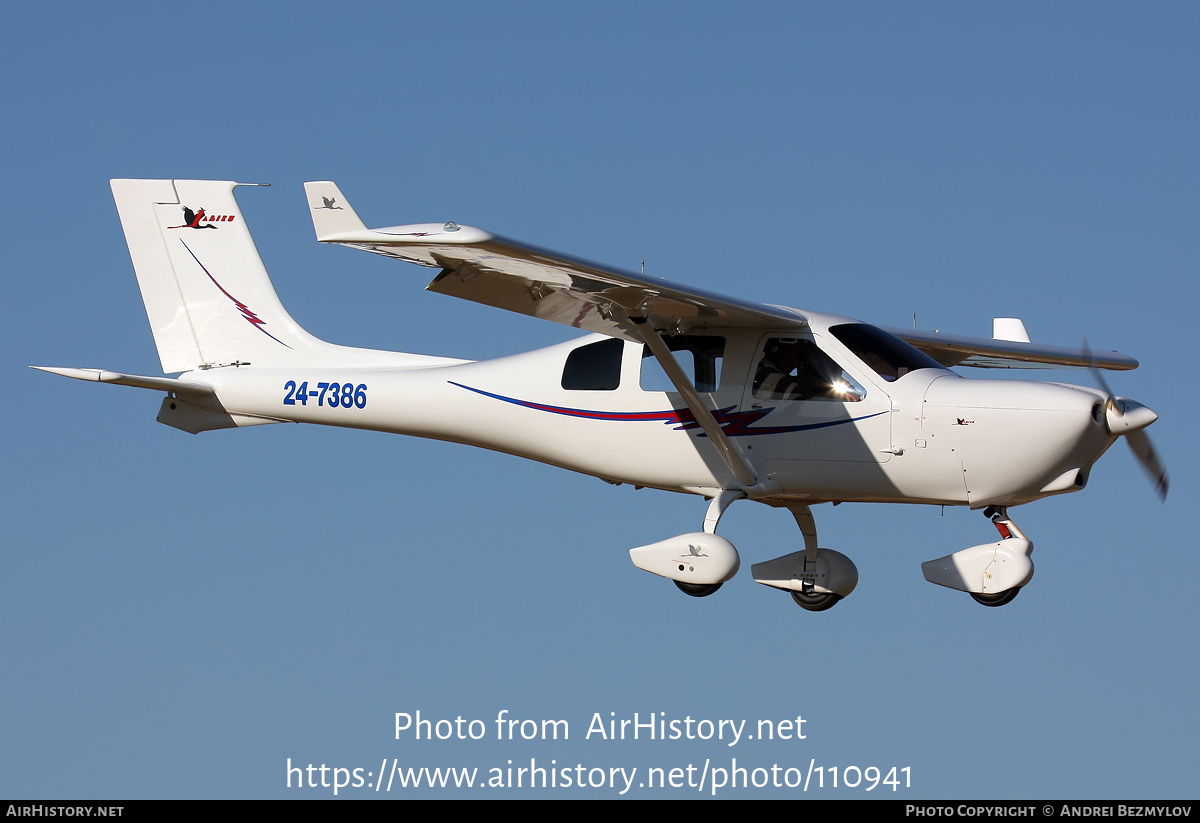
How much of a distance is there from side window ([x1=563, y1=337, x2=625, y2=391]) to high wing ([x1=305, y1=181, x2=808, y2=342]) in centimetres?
47

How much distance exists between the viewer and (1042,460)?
12766 mm

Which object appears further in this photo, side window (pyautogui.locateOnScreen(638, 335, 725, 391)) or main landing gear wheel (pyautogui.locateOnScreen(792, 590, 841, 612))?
main landing gear wheel (pyautogui.locateOnScreen(792, 590, 841, 612))

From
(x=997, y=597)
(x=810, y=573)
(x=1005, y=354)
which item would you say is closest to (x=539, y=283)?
(x=810, y=573)

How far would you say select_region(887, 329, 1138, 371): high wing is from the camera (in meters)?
16.4

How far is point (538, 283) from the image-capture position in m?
12.7

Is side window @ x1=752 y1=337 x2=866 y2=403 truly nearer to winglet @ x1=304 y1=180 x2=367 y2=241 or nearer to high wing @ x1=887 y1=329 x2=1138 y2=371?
high wing @ x1=887 y1=329 x2=1138 y2=371

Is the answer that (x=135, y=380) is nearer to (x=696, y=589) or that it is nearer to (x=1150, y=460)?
(x=696, y=589)

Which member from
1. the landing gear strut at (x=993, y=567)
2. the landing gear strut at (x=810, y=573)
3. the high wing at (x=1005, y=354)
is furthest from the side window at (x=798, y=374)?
the high wing at (x=1005, y=354)

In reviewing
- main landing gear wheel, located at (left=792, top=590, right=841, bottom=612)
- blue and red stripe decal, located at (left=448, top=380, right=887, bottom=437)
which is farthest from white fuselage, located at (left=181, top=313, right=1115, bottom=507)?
main landing gear wheel, located at (left=792, top=590, right=841, bottom=612)

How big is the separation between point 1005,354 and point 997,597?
374 cm

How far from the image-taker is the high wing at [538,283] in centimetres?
1080

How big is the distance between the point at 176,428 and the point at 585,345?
439cm

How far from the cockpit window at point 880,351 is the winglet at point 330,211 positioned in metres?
4.23

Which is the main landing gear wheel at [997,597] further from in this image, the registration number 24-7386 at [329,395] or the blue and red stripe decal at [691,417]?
the registration number 24-7386 at [329,395]
